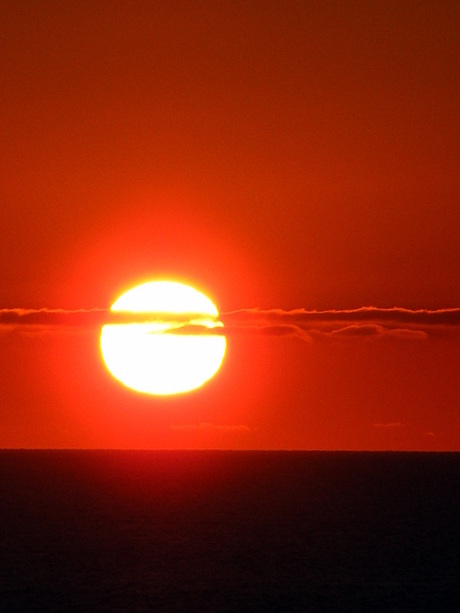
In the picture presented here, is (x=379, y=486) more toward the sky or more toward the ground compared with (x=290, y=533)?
more toward the sky

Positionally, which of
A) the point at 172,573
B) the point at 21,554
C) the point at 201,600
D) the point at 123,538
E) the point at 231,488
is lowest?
the point at 201,600

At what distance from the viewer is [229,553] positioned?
93500mm

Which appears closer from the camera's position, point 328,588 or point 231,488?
point 328,588

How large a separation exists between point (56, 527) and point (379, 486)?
91.7m

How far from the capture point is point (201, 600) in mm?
71438

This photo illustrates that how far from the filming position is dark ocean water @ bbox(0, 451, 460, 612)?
71.8 metres

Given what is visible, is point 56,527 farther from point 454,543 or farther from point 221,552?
point 454,543

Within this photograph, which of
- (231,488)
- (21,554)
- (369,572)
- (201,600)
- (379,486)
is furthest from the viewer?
(379,486)

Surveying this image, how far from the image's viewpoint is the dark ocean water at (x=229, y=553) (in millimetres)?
71812

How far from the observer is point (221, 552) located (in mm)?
94562

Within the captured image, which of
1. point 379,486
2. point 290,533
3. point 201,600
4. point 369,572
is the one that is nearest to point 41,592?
point 201,600

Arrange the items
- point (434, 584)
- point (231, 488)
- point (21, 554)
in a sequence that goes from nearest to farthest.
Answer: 1. point (434, 584)
2. point (21, 554)
3. point (231, 488)

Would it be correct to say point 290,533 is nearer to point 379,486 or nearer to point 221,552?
point 221,552

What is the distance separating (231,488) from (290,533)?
75.1 metres
